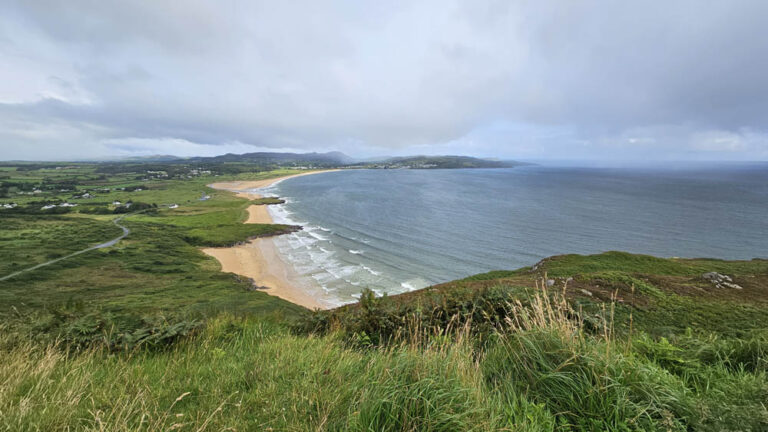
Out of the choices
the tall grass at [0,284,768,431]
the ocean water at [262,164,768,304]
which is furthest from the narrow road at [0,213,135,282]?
the tall grass at [0,284,768,431]

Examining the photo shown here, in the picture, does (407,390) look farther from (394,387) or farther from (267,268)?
(267,268)

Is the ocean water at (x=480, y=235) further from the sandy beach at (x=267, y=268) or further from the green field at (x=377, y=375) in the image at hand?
the green field at (x=377, y=375)

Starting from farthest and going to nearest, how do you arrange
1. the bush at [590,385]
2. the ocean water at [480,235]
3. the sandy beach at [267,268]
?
the ocean water at [480,235] → the sandy beach at [267,268] → the bush at [590,385]

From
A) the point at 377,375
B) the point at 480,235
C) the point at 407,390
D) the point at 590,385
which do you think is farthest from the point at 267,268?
the point at 590,385

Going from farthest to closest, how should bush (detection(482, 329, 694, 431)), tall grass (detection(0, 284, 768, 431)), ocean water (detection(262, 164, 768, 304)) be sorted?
1. ocean water (detection(262, 164, 768, 304))
2. bush (detection(482, 329, 694, 431))
3. tall grass (detection(0, 284, 768, 431))

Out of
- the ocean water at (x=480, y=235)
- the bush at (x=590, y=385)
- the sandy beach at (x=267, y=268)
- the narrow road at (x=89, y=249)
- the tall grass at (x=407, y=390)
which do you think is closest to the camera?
the tall grass at (x=407, y=390)

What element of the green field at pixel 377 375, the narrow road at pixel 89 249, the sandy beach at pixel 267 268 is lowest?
the sandy beach at pixel 267 268

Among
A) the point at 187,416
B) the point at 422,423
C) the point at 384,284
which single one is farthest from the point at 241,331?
the point at 384,284

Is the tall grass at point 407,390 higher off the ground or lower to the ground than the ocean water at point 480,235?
higher

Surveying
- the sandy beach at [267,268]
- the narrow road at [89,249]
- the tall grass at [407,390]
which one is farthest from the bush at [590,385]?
the narrow road at [89,249]

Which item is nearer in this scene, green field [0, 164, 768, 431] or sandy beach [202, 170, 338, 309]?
green field [0, 164, 768, 431]

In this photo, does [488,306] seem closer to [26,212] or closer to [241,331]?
[241,331]

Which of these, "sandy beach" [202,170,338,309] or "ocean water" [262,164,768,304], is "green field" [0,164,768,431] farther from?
"ocean water" [262,164,768,304]
